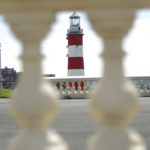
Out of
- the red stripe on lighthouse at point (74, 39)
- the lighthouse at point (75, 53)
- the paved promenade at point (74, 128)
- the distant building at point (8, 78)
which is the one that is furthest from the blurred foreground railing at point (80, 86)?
the distant building at point (8, 78)

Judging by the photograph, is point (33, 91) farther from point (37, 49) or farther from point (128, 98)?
point (128, 98)

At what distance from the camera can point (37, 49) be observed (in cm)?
140

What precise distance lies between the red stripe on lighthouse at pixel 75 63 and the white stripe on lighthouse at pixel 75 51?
0.76 feet

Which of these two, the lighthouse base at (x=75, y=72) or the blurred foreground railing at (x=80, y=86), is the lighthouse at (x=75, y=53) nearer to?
the lighthouse base at (x=75, y=72)

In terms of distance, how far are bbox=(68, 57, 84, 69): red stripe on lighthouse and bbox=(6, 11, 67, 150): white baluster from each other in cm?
2267

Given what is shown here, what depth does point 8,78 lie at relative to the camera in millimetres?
43844

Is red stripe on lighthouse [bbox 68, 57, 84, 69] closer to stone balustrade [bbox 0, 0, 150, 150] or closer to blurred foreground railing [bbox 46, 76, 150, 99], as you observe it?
blurred foreground railing [bbox 46, 76, 150, 99]

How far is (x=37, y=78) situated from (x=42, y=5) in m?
0.23

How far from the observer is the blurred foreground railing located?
10.7 m

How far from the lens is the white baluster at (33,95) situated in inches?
53.9

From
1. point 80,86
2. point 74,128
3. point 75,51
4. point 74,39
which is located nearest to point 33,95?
point 74,128

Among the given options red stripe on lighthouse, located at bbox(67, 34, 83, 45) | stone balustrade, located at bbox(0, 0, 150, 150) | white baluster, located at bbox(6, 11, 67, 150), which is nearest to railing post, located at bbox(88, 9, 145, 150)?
stone balustrade, located at bbox(0, 0, 150, 150)

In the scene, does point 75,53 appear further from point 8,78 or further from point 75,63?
point 8,78

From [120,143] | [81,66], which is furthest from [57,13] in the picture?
[81,66]
